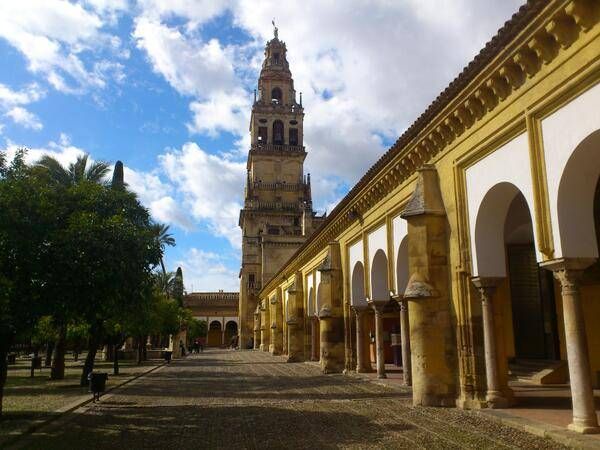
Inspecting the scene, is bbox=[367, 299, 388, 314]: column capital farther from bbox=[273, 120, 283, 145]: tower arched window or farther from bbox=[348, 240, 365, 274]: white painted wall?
bbox=[273, 120, 283, 145]: tower arched window

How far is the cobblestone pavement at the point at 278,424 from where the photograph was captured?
7980mm

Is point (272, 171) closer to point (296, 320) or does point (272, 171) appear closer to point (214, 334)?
point (214, 334)

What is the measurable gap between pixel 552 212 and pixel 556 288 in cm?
829

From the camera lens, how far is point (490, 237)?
10.6 m

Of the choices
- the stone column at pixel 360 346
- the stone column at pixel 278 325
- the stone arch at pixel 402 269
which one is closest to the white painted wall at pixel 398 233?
the stone arch at pixel 402 269

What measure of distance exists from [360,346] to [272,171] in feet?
163

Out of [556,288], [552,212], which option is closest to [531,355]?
[556,288]

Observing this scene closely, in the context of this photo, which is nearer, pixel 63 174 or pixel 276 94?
pixel 63 174

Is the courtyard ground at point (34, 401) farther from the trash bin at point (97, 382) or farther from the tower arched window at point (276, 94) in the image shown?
the tower arched window at point (276, 94)

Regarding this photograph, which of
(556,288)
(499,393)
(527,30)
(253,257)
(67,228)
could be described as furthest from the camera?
(253,257)

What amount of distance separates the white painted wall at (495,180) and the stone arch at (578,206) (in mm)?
904

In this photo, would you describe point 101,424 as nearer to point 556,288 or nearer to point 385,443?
point 385,443

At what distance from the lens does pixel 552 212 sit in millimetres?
8016

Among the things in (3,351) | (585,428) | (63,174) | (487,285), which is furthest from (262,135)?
(585,428)
